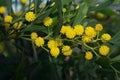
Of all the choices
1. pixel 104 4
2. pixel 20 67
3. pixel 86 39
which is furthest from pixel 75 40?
pixel 20 67

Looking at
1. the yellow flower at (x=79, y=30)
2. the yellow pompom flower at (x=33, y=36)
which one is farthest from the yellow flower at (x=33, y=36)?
the yellow flower at (x=79, y=30)

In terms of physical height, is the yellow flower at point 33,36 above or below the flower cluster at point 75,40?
above

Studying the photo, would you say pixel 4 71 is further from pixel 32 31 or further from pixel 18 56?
pixel 32 31

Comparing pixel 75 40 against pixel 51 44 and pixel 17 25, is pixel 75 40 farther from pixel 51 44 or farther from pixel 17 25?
pixel 17 25

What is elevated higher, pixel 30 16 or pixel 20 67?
pixel 30 16

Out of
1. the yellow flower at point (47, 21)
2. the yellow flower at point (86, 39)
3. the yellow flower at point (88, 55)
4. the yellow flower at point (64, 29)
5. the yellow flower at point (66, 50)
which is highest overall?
the yellow flower at point (47, 21)

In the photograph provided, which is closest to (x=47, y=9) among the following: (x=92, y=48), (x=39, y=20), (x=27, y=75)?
(x=39, y=20)

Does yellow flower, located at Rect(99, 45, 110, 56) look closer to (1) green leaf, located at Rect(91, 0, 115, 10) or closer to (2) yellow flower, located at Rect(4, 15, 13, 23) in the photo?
(1) green leaf, located at Rect(91, 0, 115, 10)

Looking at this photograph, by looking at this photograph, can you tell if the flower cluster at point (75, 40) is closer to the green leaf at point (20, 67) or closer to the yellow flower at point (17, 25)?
the yellow flower at point (17, 25)

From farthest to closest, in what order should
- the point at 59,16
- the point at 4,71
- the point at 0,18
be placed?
1. the point at 4,71
2. the point at 0,18
3. the point at 59,16

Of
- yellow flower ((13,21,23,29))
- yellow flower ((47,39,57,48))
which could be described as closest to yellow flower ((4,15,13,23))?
yellow flower ((13,21,23,29))

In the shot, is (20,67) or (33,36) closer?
(33,36)
